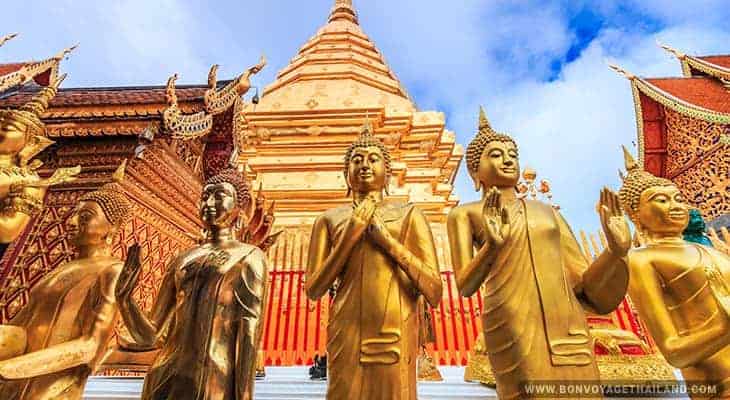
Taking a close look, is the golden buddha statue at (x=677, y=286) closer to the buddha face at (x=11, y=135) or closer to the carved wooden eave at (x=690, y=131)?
the buddha face at (x=11, y=135)

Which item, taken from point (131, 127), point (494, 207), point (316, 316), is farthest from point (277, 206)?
point (494, 207)

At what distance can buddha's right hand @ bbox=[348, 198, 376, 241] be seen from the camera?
75.4 inches

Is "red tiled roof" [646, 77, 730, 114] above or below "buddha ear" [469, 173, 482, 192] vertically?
above

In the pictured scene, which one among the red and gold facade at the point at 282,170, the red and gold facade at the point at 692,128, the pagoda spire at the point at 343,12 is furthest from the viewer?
the pagoda spire at the point at 343,12

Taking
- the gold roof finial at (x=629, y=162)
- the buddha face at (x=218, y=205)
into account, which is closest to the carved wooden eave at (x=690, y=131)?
the gold roof finial at (x=629, y=162)

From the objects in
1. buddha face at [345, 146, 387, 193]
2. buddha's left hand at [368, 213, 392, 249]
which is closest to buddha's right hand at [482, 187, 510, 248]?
buddha's left hand at [368, 213, 392, 249]

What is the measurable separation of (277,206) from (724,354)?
526 cm

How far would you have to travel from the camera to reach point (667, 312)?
2.00 metres

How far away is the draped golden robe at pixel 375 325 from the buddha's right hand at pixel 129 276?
29.5 inches

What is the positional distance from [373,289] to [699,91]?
812 centimetres

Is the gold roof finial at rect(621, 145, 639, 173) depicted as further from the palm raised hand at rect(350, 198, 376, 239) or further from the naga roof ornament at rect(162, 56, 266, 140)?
the naga roof ornament at rect(162, 56, 266, 140)

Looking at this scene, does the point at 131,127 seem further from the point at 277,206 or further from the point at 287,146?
the point at 287,146

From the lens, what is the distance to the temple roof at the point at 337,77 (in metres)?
7.78

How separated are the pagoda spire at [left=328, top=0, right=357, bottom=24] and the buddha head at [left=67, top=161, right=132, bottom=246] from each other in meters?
10.1
